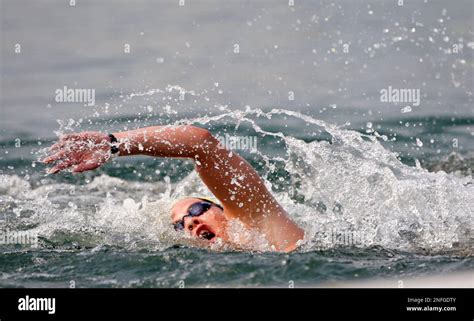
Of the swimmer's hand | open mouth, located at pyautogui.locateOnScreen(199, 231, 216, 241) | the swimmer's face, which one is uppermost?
the swimmer's hand

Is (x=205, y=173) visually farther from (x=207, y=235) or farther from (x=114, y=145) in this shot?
(x=114, y=145)

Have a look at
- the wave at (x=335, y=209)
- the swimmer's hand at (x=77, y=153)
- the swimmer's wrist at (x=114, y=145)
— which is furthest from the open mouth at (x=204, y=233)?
the swimmer's hand at (x=77, y=153)

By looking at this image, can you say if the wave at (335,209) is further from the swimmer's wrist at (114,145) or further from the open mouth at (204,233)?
the swimmer's wrist at (114,145)

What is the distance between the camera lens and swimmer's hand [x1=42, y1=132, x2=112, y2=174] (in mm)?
6523

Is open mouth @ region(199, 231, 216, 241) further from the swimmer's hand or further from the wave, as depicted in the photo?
the swimmer's hand

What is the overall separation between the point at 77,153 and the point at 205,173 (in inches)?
43.7

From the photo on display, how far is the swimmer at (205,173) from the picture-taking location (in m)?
6.61

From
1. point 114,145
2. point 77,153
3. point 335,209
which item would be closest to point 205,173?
point 114,145

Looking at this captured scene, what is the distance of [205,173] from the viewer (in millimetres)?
7320

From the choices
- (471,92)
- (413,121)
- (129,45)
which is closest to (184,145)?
(413,121)

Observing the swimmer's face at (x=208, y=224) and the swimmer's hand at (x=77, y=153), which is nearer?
the swimmer's hand at (x=77, y=153)

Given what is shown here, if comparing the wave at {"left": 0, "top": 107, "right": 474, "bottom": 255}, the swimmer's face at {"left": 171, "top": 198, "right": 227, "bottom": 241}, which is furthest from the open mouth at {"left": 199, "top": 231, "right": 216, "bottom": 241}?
the wave at {"left": 0, "top": 107, "right": 474, "bottom": 255}

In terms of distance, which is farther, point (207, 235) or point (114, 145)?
point (207, 235)

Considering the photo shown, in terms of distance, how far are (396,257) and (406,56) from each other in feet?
26.0
